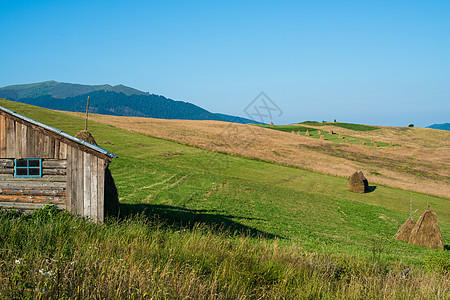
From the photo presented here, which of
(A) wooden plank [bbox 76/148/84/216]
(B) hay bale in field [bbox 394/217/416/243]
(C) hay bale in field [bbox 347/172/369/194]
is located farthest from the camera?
(C) hay bale in field [bbox 347/172/369/194]

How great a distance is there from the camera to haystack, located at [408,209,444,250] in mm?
19859

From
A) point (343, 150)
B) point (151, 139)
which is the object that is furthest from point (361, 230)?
point (343, 150)

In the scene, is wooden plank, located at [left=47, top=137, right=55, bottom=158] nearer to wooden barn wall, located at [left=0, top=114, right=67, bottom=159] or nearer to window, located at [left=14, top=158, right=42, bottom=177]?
wooden barn wall, located at [left=0, top=114, right=67, bottom=159]

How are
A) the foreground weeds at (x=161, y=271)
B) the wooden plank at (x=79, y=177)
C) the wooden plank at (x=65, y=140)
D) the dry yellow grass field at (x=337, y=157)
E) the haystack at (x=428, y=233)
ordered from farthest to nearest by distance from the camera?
the dry yellow grass field at (x=337, y=157) < the haystack at (x=428, y=233) < the wooden plank at (x=79, y=177) < the wooden plank at (x=65, y=140) < the foreground weeds at (x=161, y=271)

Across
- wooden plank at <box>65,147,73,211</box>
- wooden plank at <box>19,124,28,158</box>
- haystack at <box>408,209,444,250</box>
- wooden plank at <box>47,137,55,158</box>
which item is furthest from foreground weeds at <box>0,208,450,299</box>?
haystack at <box>408,209,444,250</box>

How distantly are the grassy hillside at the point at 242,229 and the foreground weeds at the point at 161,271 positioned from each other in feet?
0.16

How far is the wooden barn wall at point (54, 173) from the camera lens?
12.4 m

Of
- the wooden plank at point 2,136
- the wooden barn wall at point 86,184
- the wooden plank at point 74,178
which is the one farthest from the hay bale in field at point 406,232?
the wooden plank at point 2,136

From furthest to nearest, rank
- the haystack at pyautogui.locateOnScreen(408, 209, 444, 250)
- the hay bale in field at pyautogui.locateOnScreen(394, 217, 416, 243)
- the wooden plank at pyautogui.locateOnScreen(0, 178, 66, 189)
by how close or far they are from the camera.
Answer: the hay bale in field at pyautogui.locateOnScreen(394, 217, 416, 243), the haystack at pyautogui.locateOnScreen(408, 209, 444, 250), the wooden plank at pyautogui.locateOnScreen(0, 178, 66, 189)

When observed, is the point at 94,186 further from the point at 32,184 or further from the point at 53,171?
the point at 32,184

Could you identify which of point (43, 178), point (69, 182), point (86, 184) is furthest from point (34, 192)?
point (86, 184)

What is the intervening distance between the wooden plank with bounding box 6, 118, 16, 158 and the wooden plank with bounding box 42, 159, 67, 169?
1374 mm

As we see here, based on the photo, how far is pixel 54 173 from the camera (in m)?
12.5

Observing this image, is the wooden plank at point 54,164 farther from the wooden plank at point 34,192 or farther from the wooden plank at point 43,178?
the wooden plank at point 34,192
